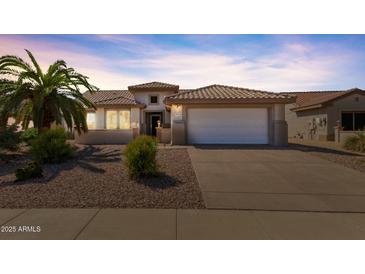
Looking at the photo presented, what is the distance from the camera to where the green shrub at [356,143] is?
13939 mm

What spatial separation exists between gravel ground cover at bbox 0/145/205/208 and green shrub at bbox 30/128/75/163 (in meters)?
0.71

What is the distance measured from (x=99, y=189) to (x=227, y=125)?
1132 cm

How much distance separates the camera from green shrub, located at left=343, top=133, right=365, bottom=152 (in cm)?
1394

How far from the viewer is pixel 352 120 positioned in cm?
2159

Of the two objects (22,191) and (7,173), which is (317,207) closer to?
(22,191)

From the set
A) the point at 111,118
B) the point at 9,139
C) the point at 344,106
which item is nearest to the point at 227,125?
the point at 9,139

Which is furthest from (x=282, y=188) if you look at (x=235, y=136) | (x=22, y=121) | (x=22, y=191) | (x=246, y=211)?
(x=22, y=121)

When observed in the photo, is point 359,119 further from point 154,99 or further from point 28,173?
point 28,173

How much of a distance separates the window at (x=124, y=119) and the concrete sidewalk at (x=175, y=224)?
64.4 feet

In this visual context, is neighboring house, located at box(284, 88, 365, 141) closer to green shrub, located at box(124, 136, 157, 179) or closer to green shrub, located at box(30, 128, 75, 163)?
green shrub, located at box(124, 136, 157, 179)

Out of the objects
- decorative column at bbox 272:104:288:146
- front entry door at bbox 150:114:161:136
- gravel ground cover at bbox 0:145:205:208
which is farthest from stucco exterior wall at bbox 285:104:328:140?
gravel ground cover at bbox 0:145:205:208

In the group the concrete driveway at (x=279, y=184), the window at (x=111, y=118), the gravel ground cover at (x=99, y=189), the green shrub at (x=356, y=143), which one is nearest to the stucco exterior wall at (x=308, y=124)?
the green shrub at (x=356, y=143)

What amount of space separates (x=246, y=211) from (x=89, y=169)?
548 centimetres

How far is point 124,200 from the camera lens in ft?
18.8
